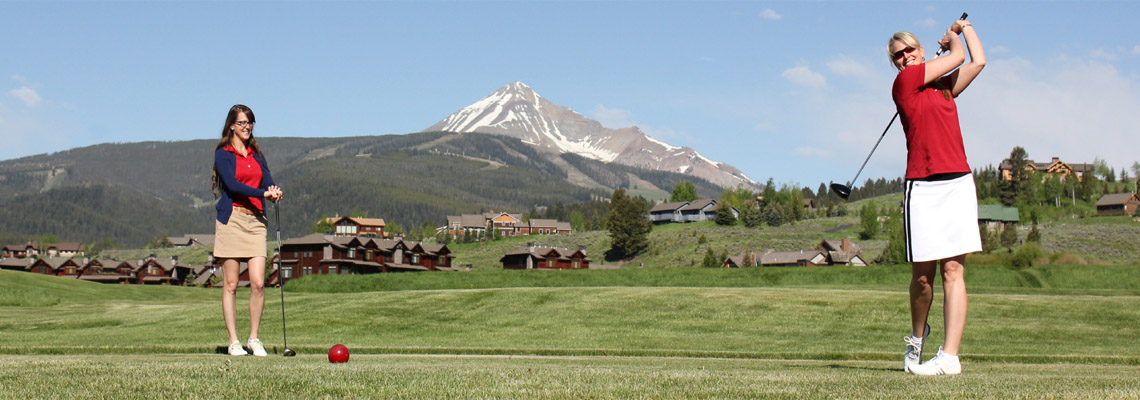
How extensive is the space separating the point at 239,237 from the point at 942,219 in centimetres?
719

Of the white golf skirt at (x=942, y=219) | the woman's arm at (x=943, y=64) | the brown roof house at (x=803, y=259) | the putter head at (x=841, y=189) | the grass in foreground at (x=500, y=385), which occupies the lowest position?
the brown roof house at (x=803, y=259)

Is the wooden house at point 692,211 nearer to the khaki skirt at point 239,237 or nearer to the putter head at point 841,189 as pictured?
the khaki skirt at point 239,237

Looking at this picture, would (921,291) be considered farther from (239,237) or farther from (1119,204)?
(1119,204)

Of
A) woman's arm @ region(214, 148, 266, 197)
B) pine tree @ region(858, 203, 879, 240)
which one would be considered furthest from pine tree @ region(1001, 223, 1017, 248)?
woman's arm @ region(214, 148, 266, 197)

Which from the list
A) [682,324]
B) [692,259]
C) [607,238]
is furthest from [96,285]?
[607,238]

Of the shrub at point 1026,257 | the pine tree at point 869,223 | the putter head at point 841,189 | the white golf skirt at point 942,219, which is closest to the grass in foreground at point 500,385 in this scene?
the white golf skirt at point 942,219

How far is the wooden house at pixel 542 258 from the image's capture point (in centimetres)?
12619

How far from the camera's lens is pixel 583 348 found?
1755cm

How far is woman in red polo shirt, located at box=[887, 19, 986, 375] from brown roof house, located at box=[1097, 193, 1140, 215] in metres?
167

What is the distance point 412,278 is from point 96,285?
74.4 ft

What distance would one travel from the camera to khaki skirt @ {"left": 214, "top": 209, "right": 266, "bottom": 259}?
10336 millimetres

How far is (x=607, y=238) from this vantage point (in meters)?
166

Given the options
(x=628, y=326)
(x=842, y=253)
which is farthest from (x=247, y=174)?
(x=842, y=253)

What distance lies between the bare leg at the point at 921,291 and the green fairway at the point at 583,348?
18.2 inches
